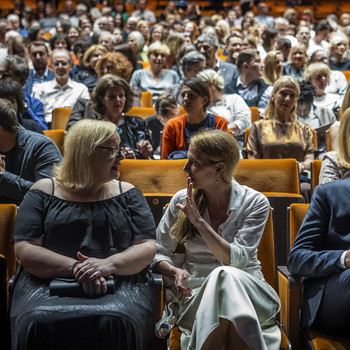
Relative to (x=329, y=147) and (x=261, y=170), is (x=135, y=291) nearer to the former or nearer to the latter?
(x=261, y=170)

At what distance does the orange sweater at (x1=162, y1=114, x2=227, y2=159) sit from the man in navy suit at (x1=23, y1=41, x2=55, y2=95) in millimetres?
2424

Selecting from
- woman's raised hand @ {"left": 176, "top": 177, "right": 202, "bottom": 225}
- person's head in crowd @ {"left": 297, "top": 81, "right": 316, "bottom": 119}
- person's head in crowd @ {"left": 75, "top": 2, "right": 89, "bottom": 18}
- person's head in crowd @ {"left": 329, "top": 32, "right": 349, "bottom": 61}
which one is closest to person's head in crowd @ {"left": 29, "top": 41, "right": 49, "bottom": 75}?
person's head in crowd @ {"left": 297, "top": 81, "right": 316, "bottom": 119}

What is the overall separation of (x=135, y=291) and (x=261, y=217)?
0.50 m

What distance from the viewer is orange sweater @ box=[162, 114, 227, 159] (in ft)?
11.1

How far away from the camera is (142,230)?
194cm

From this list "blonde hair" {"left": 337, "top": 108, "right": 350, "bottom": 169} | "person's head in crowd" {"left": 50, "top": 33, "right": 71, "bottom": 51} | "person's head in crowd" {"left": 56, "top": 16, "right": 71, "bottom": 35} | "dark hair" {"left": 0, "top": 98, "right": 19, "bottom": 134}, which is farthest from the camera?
"person's head in crowd" {"left": 56, "top": 16, "right": 71, "bottom": 35}

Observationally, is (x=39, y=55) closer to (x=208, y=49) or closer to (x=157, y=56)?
(x=157, y=56)

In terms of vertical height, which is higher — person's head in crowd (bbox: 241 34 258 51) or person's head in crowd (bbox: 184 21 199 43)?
person's head in crowd (bbox: 184 21 199 43)

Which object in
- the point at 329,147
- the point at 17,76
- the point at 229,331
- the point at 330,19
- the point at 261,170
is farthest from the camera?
the point at 330,19

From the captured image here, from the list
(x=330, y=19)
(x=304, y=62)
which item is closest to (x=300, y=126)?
(x=304, y=62)

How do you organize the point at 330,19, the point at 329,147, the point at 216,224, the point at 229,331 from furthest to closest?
the point at 330,19
the point at 329,147
the point at 216,224
the point at 229,331

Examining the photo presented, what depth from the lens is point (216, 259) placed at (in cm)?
198

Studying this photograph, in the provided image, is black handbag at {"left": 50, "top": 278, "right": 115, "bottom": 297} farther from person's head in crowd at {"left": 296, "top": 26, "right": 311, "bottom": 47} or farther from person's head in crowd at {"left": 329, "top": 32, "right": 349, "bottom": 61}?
person's head in crowd at {"left": 296, "top": 26, "right": 311, "bottom": 47}

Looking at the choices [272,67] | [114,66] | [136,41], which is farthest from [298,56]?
[136,41]
